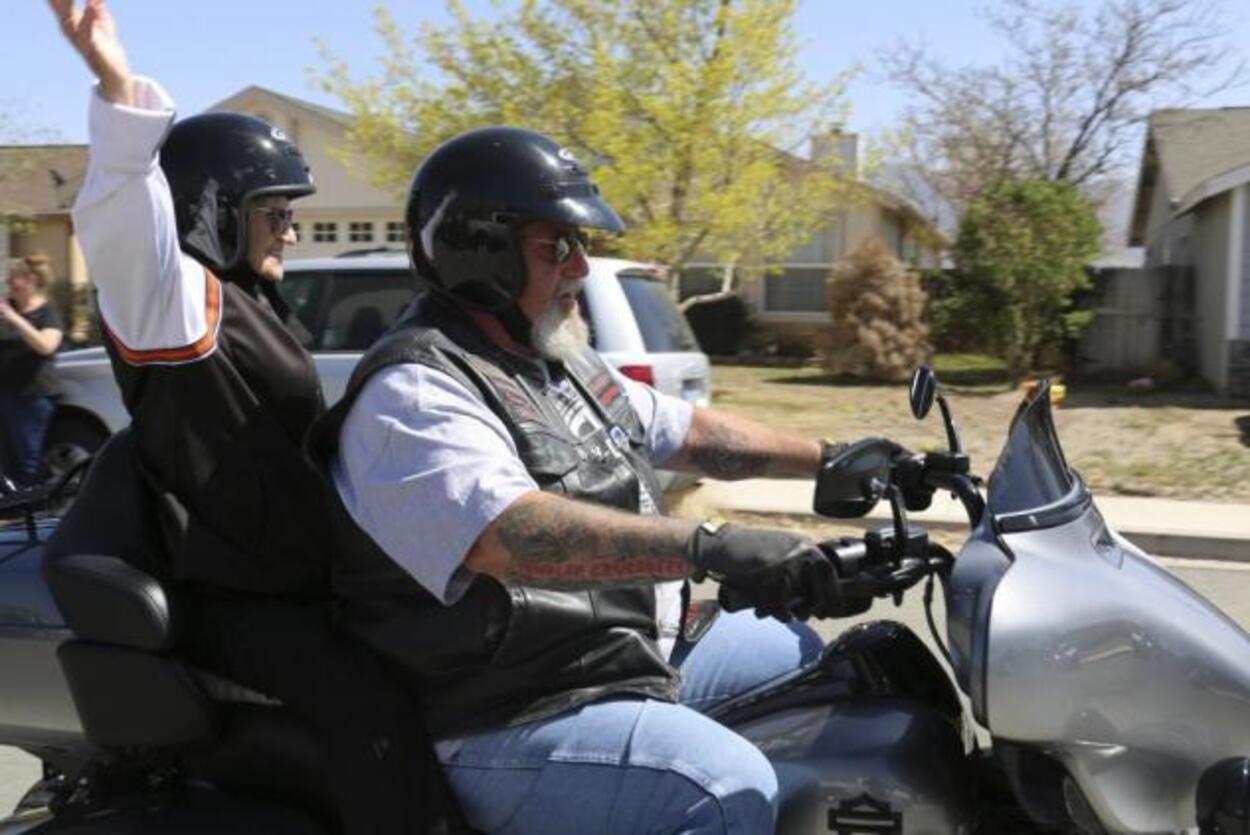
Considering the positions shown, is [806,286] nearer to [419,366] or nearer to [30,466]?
[30,466]

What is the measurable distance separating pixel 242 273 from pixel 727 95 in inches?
548

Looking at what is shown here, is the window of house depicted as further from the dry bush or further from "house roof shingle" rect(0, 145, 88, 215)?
"house roof shingle" rect(0, 145, 88, 215)

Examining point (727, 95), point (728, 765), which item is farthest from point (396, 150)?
point (728, 765)

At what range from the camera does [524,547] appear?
209 centimetres

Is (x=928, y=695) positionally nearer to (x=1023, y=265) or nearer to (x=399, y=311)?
(x=399, y=311)

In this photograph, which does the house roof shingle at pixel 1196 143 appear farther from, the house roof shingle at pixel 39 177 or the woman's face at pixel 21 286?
the house roof shingle at pixel 39 177

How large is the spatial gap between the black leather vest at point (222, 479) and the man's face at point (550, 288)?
48cm

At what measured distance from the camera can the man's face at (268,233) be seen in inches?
120

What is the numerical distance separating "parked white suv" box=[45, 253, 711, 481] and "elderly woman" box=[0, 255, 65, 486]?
44 centimetres

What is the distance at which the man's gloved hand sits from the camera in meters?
1.99

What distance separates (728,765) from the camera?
6.95 feet

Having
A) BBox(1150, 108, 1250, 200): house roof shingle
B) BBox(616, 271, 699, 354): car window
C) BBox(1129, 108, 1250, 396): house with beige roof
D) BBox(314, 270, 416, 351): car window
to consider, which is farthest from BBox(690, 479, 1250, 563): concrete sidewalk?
BBox(1150, 108, 1250, 200): house roof shingle

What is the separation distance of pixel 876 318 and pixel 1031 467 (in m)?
18.4

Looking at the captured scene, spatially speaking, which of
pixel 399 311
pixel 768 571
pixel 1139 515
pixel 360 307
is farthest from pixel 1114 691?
pixel 1139 515
